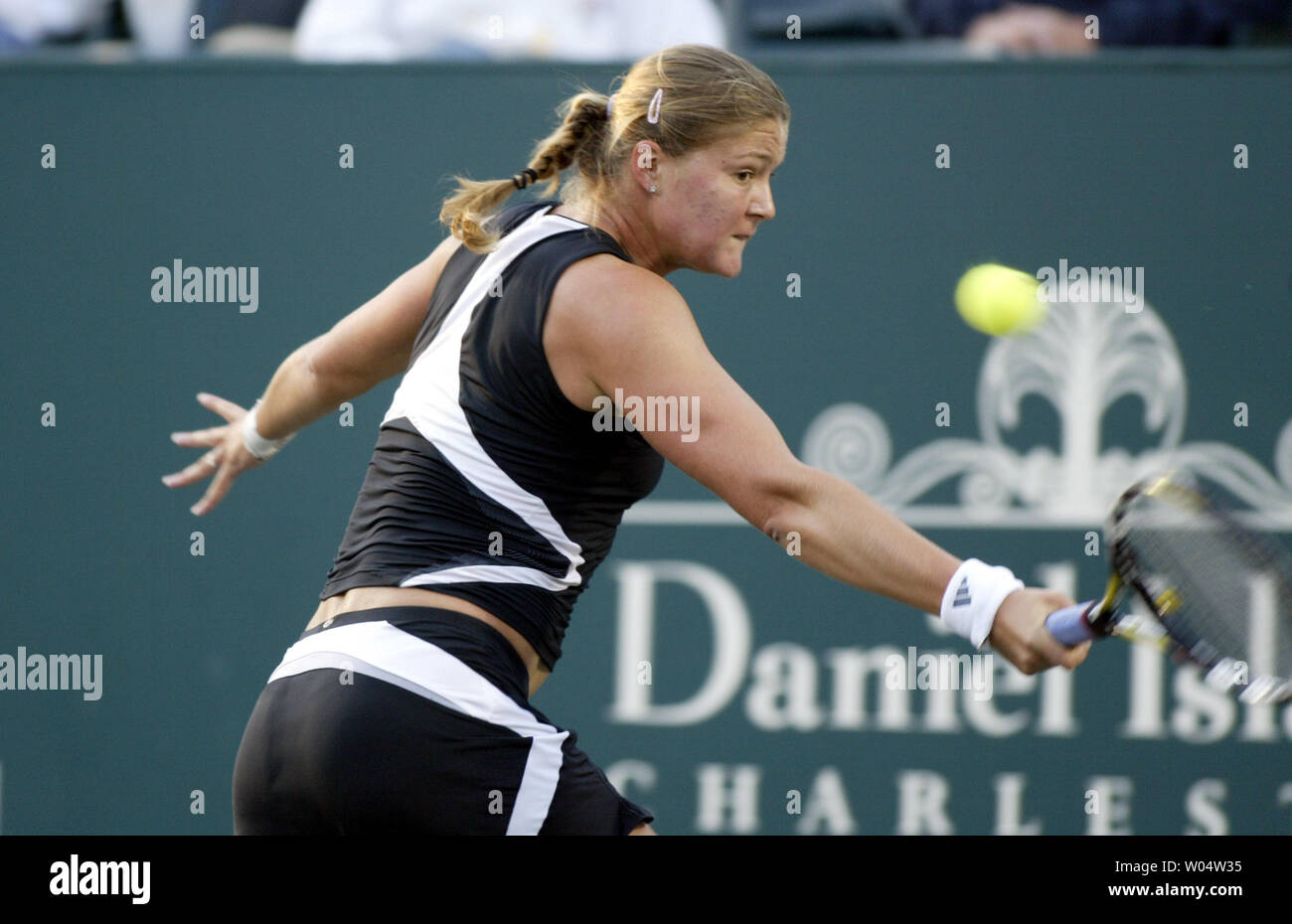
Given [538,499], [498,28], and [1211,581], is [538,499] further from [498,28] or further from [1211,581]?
[498,28]

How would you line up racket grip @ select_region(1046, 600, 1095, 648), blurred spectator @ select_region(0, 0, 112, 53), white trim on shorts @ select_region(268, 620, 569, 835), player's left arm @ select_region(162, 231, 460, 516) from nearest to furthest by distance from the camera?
racket grip @ select_region(1046, 600, 1095, 648) → white trim on shorts @ select_region(268, 620, 569, 835) → player's left arm @ select_region(162, 231, 460, 516) → blurred spectator @ select_region(0, 0, 112, 53)

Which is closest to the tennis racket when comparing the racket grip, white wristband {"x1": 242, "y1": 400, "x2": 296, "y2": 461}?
the racket grip

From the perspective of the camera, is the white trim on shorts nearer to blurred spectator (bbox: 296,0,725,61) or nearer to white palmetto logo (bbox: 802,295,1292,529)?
white palmetto logo (bbox: 802,295,1292,529)

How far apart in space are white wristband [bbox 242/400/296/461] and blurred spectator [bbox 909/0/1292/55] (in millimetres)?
2321

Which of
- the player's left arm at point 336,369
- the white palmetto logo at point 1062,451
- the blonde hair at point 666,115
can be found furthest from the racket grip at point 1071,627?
the white palmetto logo at point 1062,451

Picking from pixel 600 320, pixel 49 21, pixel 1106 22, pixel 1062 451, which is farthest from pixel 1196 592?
pixel 49 21

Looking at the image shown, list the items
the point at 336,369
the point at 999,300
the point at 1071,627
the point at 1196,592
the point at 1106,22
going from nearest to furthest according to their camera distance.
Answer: the point at 1071,627, the point at 1196,592, the point at 336,369, the point at 999,300, the point at 1106,22

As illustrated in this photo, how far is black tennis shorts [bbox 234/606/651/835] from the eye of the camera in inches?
86.7

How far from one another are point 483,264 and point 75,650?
2.11 meters

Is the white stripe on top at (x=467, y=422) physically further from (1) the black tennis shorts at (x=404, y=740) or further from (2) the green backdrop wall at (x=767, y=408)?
(2) the green backdrop wall at (x=767, y=408)

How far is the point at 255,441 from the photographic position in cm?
294

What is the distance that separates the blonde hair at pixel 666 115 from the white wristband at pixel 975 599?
2.40 ft

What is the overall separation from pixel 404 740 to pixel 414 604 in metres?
0.19

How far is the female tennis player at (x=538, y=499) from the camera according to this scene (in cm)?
213
